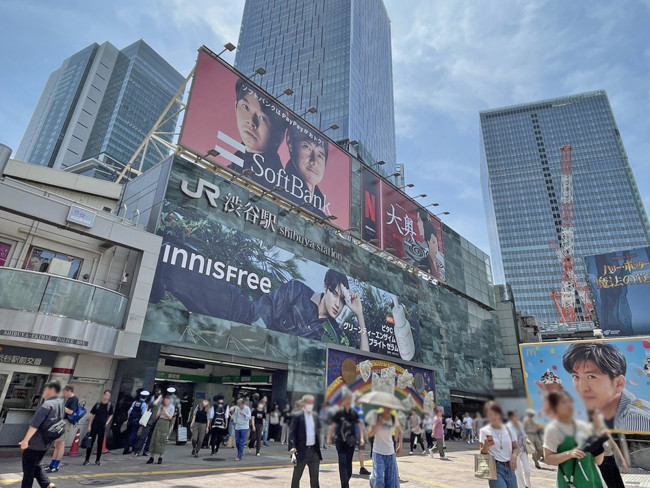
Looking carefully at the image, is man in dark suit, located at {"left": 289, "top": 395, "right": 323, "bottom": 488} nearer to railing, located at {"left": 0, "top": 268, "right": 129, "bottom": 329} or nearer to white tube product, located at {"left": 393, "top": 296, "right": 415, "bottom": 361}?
railing, located at {"left": 0, "top": 268, "right": 129, "bottom": 329}

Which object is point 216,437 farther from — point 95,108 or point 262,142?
point 95,108

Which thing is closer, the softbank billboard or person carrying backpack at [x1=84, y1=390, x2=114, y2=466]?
person carrying backpack at [x1=84, y1=390, x2=114, y2=466]

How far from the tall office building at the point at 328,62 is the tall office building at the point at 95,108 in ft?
112

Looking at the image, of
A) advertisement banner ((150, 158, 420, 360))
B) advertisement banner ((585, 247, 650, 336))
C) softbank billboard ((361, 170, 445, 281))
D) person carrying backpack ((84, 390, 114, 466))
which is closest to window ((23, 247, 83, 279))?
advertisement banner ((150, 158, 420, 360))

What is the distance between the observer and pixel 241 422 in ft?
37.6

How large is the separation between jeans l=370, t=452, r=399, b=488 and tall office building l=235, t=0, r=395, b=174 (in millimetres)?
84538

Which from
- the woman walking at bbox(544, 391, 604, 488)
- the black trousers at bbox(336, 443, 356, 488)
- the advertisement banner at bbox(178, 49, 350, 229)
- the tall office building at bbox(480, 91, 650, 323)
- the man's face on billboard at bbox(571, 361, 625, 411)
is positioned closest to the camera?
the woman walking at bbox(544, 391, 604, 488)

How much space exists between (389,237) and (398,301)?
17.3ft

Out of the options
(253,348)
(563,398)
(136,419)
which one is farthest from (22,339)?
(563,398)

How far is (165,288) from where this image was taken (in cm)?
1566

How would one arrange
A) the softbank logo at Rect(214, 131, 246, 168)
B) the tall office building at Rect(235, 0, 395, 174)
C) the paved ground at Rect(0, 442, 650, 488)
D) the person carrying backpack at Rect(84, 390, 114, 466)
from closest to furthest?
the paved ground at Rect(0, 442, 650, 488), the person carrying backpack at Rect(84, 390, 114, 466), the softbank logo at Rect(214, 131, 246, 168), the tall office building at Rect(235, 0, 395, 174)

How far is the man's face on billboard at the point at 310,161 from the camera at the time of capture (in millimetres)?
25266

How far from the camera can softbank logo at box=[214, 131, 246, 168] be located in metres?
20.6

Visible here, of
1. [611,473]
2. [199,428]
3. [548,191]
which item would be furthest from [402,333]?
[548,191]
